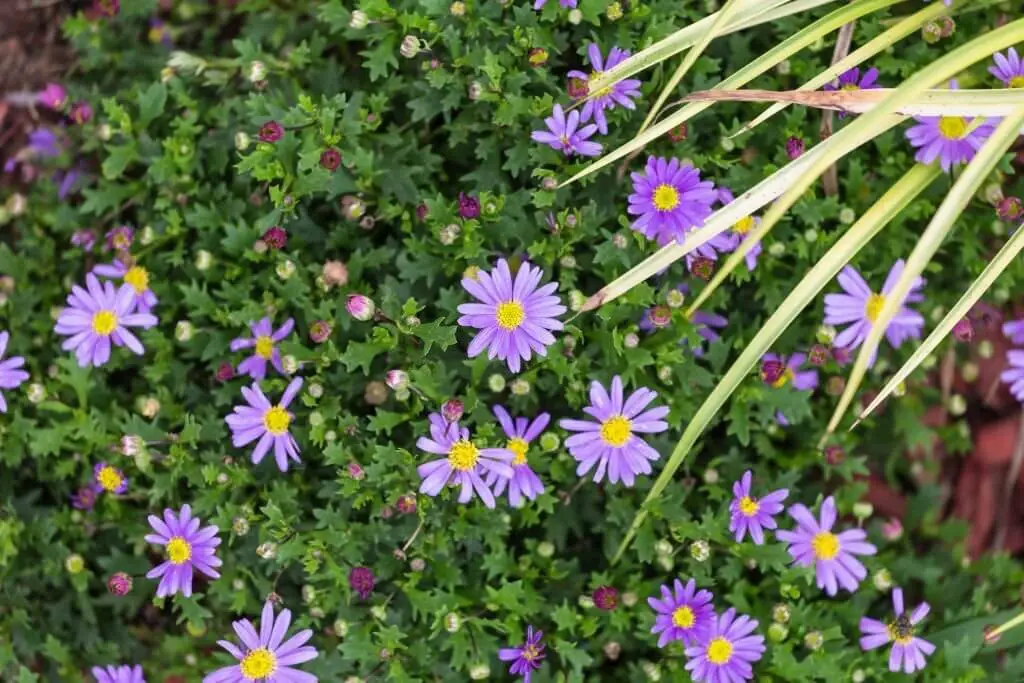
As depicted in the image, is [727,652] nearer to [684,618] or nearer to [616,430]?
[684,618]

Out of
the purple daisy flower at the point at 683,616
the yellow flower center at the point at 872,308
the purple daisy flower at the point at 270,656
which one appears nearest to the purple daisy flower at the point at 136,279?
the purple daisy flower at the point at 270,656

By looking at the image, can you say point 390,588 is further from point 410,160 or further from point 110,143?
point 110,143

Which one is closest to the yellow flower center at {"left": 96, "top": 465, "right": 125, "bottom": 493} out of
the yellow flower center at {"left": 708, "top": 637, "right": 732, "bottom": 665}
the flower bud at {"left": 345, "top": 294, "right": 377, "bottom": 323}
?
the flower bud at {"left": 345, "top": 294, "right": 377, "bottom": 323}

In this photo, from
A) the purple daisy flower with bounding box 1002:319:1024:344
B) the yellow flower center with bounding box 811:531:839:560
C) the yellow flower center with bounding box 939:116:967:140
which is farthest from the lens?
the purple daisy flower with bounding box 1002:319:1024:344

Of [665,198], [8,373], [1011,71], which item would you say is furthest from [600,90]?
[8,373]

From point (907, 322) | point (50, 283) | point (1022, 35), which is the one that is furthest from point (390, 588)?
point (1022, 35)

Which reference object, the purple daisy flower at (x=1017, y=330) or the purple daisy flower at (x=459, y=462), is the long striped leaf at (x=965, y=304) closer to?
the purple daisy flower at (x=1017, y=330)

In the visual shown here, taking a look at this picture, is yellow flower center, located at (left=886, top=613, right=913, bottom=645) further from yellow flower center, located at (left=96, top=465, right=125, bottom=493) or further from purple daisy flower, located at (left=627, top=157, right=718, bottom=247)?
yellow flower center, located at (left=96, top=465, right=125, bottom=493)
